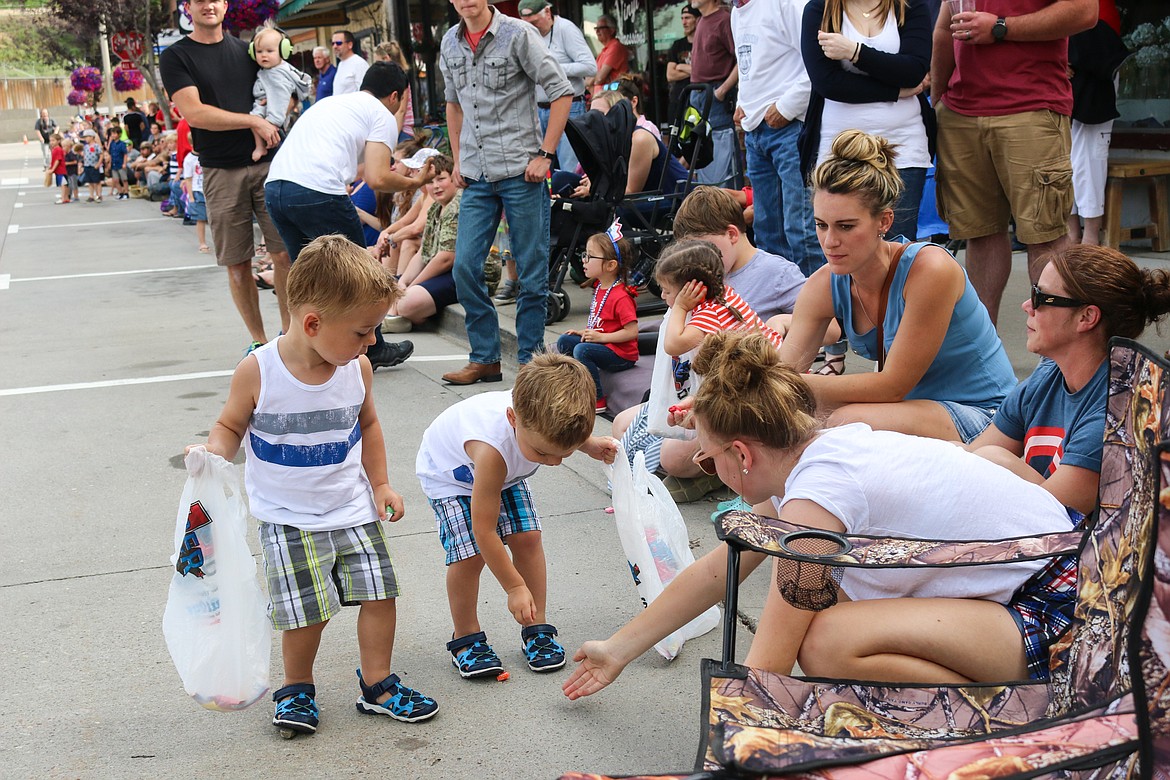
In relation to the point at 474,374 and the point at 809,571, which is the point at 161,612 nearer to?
the point at 809,571

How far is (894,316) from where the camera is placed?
337 cm

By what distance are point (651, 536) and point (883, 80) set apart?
242 centimetres

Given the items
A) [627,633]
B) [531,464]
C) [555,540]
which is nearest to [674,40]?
[555,540]

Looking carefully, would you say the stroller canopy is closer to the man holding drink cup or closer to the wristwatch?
the man holding drink cup

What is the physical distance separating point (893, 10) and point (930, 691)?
11.4ft

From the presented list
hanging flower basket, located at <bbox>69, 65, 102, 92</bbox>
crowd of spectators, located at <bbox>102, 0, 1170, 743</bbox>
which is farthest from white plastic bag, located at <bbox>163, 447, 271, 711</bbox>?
hanging flower basket, located at <bbox>69, 65, 102, 92</bbox>

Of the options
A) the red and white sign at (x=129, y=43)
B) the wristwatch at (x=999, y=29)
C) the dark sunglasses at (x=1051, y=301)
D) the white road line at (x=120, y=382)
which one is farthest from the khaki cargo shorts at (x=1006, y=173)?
the red and white sign at (x=129, y=43)

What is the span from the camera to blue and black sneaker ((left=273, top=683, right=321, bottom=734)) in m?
2.87

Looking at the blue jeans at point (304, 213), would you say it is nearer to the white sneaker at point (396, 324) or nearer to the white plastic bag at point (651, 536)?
the white sneaker at point (396, 324)

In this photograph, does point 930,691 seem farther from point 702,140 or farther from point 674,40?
point 674,40

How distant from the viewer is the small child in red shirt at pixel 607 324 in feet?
17.7

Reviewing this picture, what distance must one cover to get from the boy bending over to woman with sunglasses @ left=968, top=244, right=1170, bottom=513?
109 centimetres

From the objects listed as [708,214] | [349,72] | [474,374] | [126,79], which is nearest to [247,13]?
[349,72]

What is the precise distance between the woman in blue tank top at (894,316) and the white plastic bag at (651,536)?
54 centimetres
